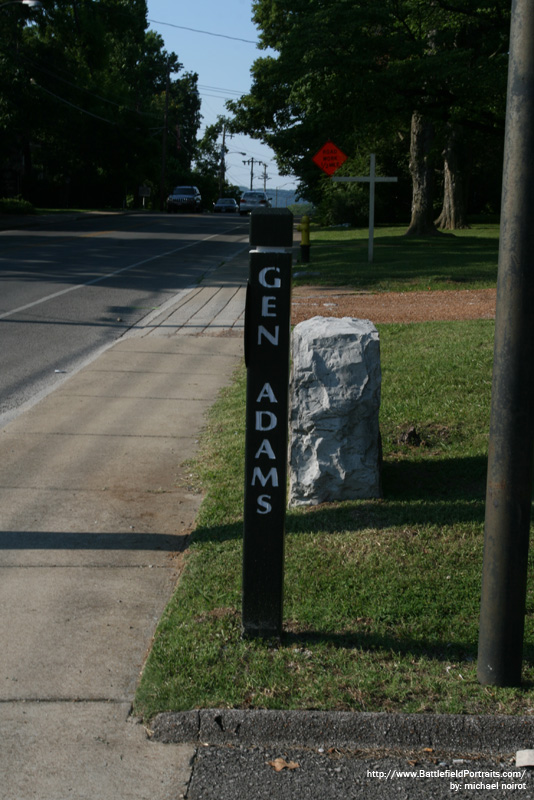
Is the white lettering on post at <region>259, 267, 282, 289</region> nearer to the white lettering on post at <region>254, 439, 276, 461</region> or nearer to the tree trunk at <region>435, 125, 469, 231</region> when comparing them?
the white lettering on post at <region>254, 439, 276, 461</region>

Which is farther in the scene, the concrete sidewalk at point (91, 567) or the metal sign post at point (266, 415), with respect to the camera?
the metal sign post at point (266, 415)

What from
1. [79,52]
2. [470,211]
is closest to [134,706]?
[470,211]

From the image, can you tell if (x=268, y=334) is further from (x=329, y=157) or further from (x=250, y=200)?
(x=250, y=200)

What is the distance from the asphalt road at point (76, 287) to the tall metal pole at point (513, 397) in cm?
514

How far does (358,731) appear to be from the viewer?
9.91 ft

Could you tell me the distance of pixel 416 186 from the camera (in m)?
32.2

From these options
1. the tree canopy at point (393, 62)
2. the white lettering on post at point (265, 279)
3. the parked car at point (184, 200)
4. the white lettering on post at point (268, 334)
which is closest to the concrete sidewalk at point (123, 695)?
the white lettering on post at point (268, 334)

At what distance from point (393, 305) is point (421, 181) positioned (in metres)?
20.0

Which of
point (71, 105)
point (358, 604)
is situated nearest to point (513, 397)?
point (358, 604)

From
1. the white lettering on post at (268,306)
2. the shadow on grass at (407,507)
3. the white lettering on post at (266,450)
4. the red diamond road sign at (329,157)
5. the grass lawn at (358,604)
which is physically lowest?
the grass lawn at (358,604)

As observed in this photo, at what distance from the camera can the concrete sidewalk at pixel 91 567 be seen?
9.52 feet

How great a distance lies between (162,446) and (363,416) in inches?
86.2

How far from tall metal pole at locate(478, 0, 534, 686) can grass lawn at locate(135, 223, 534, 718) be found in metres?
0.22

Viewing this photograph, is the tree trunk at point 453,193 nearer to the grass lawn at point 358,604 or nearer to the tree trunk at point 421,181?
the tree trunk at point 421,181
